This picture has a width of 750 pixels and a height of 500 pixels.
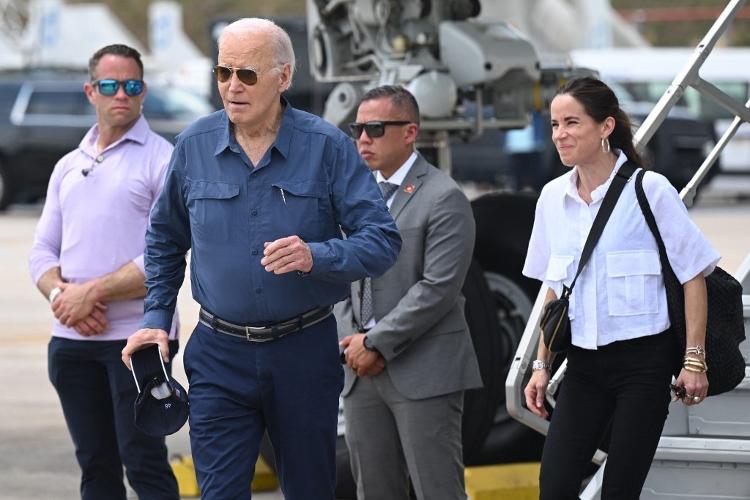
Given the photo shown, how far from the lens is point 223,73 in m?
4.21

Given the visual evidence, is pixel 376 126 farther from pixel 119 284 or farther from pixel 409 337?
pixel 119 284

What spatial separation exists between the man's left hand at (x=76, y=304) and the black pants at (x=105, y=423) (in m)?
0.11

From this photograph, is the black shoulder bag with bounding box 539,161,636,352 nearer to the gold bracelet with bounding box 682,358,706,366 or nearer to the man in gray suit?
the gold bracelet with bounding box 682,358,706,366

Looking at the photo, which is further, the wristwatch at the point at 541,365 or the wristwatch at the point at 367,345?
the wristwatch at the point at 367,345

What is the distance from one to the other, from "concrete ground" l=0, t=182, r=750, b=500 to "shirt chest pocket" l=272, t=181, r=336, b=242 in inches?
110

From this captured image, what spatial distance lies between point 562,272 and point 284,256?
0.90m

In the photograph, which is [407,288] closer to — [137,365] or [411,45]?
[137,365]

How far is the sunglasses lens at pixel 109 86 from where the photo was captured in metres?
5.48

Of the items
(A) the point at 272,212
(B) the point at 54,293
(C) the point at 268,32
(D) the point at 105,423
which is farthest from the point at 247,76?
(D) the point at 105,423

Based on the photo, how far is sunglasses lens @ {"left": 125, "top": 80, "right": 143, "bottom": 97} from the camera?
5488 millimetres

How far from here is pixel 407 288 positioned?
532 cm

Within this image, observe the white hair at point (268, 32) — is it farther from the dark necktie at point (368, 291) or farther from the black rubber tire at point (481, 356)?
the black rubber tire at point (481, 356)

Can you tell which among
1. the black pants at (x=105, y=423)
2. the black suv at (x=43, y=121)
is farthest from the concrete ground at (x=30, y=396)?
the black suv at (x=43, y=121)

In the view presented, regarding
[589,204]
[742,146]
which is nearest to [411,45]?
[589,204]
